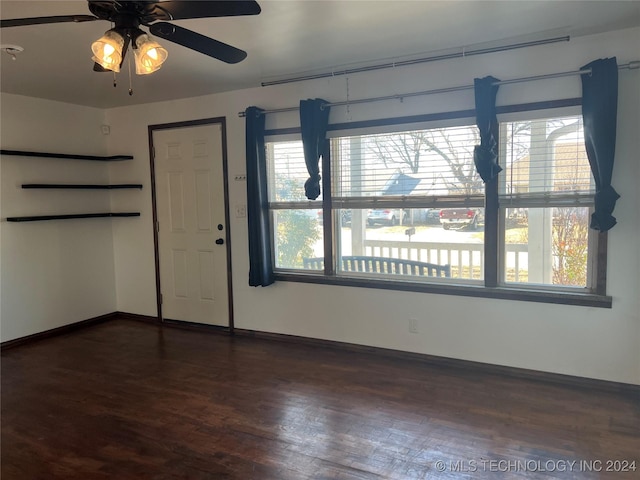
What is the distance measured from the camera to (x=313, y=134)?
148 inches

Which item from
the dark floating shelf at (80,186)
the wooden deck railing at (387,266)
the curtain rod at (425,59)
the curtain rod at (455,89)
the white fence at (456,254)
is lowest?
the wooden deck railing at (387,266)

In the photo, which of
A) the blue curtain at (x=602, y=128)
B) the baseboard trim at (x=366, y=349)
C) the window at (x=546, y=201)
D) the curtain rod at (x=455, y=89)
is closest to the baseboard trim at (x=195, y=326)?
the baseboard trim at (x=366, y=349)

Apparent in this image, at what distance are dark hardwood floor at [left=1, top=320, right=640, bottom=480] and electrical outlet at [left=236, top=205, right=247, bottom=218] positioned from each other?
1.32m

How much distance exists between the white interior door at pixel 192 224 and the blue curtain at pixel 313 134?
1029 millimetres

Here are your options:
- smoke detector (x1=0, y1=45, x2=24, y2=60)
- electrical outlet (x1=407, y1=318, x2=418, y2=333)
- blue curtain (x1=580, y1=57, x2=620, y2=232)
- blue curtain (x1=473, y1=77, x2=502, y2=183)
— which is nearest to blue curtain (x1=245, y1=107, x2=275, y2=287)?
electrical outlet (x1=407, y1=318, x2=418, y2=333)

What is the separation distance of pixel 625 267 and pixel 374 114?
2.09 metres

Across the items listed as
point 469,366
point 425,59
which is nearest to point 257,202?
point 425,59

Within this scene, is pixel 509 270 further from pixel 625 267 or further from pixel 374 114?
pixel 374 114

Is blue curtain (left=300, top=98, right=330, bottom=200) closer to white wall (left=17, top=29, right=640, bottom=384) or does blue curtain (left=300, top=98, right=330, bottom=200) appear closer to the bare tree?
white wall (left=17, top=29, right=640, bottom=384)

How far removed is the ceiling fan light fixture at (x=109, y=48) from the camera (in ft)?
5.92

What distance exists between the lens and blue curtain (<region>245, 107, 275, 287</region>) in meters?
4.06

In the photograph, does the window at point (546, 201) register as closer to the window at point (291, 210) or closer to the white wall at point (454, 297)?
the white wall at point (454, 297)

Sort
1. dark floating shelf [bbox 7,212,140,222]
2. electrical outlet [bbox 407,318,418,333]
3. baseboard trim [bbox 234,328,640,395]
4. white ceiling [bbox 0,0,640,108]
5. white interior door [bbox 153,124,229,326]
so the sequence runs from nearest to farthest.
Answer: white ceiling [bbox 0,0,640,108] < baseboard trim [bbox 234,328,640,395] < electrical outlet [bbox 407,318,418,333] < dark floating shelf [bbox 7,212,140,222] < white interior door [bbox 153,124,229,326]

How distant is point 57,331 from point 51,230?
1.04 meters
